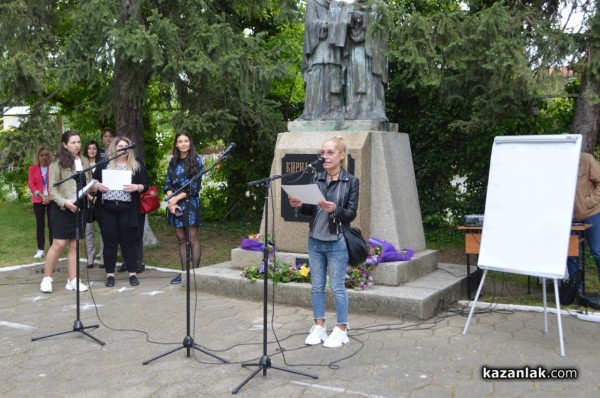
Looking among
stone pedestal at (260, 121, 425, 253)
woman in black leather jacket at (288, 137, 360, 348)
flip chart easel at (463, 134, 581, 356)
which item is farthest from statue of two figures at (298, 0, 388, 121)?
woman in black leather jacket at (288, 137, 360, 348)

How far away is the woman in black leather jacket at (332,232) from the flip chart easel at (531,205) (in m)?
1.19

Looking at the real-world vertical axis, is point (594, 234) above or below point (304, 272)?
above

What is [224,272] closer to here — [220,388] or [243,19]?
[220,388]

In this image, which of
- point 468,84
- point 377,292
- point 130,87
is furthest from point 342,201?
point 130,87

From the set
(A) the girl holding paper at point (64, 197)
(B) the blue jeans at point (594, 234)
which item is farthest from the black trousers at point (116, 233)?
(B) the blue jeans at point (594, 234)

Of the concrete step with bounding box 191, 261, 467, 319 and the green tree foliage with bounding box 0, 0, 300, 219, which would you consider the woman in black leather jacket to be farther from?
the green tree foliage with bounding box 0, 0, 300, 219

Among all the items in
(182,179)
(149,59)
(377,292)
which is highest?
(149,59)

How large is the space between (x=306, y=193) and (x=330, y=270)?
0.75 metres

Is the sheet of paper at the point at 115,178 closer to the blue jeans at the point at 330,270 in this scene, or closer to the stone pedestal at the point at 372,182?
the stone pedestal at the point at 372,182

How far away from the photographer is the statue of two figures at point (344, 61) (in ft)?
23.6

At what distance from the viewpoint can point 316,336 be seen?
16.6ft

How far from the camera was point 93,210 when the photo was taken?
7566 mm

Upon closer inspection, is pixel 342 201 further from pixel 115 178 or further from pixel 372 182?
pixel 115 178

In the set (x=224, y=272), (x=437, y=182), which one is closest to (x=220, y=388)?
(x=224, y=272)
